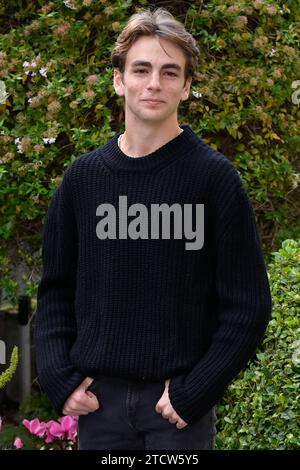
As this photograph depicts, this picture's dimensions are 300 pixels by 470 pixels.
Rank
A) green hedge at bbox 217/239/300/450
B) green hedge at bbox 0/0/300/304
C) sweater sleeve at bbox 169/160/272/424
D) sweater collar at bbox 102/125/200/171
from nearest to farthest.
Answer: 1. sweater sleeve at bbox 169/160/272/424
2. sweater collar at bbox 102/125/200/171
3. green hedge at bbox 217/239/300/450
4. green hedge at bbox 0/0/300/304

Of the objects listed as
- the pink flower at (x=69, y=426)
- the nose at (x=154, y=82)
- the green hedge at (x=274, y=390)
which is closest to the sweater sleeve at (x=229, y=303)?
the nose at (x=154, y=82)

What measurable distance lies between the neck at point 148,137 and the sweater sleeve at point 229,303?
7.0 inches

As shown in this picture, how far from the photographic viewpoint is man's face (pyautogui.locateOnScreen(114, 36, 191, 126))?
2361mm

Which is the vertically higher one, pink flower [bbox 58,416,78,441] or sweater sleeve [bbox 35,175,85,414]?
sweater sleeve [bbox 35,175,85,414]

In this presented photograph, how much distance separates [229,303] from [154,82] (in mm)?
612

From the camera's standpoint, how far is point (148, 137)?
2.45 m

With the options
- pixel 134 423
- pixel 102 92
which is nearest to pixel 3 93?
pixel 102 92

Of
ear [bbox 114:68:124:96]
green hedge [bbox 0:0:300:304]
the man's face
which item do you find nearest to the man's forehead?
the man's face

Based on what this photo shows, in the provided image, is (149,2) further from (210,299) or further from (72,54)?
(210,299)

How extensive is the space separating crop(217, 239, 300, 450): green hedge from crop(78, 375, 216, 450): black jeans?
0.74 m

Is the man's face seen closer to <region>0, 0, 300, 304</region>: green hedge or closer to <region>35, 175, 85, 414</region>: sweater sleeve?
<region>35, 175, 85, 414</region>: sweater sleeve

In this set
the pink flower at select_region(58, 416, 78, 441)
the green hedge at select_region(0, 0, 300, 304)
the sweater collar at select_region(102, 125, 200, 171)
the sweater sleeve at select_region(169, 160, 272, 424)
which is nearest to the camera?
the sweater sleeve at select_region(169, 160, 272, 424)

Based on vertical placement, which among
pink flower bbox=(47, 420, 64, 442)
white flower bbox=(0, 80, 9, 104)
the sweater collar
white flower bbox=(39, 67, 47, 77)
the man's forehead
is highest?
white flower bbox=(39, 67, 47, 77)
